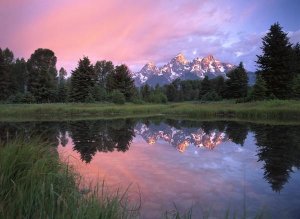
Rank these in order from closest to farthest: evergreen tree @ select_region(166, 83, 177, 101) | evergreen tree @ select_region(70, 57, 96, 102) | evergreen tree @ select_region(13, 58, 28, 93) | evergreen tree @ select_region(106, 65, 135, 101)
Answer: evergreen tree @ select_region(70, 57, 96, 102) < evergreen tree @ select_region(106, 65, 135, 101) < evergreen tree @ select_region(13, 58, 28, 93) < evergreen tree @ select_region(166, 83, 177, 101)

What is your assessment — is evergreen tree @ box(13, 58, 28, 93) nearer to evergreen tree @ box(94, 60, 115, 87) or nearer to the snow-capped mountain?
evergreen tree @ box(94, 60, 115, 87)

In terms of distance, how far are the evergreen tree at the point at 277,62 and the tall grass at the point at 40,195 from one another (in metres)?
38.7

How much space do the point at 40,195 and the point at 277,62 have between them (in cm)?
4157

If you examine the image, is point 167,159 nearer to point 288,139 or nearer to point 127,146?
point 127,146

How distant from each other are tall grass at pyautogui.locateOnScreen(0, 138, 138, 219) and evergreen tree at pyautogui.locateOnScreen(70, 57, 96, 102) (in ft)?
168

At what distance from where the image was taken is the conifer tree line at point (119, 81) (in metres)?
42.2

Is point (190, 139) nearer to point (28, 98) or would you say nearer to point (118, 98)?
point (118, 98)

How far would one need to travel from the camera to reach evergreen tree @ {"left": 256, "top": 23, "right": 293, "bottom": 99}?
42.0 m

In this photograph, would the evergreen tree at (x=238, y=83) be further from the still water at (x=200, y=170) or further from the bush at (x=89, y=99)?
the still water at (x=200, y=170)

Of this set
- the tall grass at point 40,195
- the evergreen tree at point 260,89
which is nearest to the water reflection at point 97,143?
the tall grass at point 40,195

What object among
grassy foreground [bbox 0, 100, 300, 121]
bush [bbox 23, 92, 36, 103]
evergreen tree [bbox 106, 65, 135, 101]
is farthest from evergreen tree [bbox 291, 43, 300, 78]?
bush [bbox 23, 92, 36, 103]

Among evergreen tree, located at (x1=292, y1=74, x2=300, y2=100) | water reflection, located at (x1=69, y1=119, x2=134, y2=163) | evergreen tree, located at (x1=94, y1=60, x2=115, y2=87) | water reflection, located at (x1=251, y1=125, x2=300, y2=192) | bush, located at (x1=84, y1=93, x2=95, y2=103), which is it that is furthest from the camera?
evergreen tree, located at (x1=94, y1=60, x2=115, y2=87)

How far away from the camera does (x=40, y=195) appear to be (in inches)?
Answer: 201

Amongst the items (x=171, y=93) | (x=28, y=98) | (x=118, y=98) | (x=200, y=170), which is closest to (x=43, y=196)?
(x=200, y=170)
